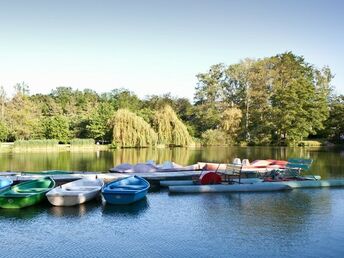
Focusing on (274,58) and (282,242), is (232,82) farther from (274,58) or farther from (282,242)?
(282,242)

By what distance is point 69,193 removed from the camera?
43.7ft

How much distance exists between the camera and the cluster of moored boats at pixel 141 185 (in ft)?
43.7

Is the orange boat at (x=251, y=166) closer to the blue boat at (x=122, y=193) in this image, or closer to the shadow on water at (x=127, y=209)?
the blue boat at (x=122, y=193)

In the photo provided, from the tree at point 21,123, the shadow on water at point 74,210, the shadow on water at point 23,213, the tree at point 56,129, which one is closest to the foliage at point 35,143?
the tree at point 56,129

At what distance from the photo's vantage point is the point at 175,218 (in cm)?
1205

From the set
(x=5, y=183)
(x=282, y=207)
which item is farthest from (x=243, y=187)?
(x=5, y=183)

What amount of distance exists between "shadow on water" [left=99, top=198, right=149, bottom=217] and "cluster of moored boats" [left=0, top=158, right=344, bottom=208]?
0.61 feet

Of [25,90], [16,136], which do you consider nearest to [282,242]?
[16,136]

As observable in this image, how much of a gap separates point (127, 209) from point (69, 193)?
198 cm

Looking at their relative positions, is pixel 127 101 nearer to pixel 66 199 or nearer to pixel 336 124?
pixel 336 124

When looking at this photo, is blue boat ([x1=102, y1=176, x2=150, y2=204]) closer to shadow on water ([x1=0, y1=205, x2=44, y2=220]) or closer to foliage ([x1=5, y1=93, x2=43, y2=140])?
shadow on water ([x1=0, y1=205, x2=44, y2=220])

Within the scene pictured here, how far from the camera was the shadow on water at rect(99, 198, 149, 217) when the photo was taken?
1269 cm

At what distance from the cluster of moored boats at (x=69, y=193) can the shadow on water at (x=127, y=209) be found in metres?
0.16

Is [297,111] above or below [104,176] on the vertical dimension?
above
